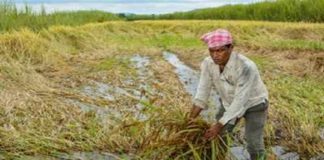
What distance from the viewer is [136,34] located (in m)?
23.2

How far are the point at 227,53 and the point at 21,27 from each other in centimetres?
984

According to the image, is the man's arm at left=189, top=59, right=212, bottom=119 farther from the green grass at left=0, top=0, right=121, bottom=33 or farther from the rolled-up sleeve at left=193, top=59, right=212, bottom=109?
the green grass at left=0, top=0, right=121, bottom=33

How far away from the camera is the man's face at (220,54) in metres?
3.98

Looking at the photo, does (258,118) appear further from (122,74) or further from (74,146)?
(122,74)

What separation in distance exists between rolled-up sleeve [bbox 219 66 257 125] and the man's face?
0.17 meters

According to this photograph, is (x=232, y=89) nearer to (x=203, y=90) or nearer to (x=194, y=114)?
(x=203, y=90)

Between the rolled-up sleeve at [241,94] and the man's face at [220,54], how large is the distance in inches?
6.6

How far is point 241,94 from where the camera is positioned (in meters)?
4.06

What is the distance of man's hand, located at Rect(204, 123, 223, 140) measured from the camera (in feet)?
13.4

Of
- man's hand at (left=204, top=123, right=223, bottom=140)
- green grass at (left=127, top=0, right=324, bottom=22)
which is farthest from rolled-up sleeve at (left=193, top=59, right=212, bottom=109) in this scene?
green grass at (left=127, top=0, right=324, bottom=22)

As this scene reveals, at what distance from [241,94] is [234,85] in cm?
13

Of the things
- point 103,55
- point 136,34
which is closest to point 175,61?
point 103,55

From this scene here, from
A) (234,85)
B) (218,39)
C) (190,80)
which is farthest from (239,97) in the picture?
(190,80)

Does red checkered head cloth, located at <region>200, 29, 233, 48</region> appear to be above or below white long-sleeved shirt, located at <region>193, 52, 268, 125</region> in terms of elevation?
above
